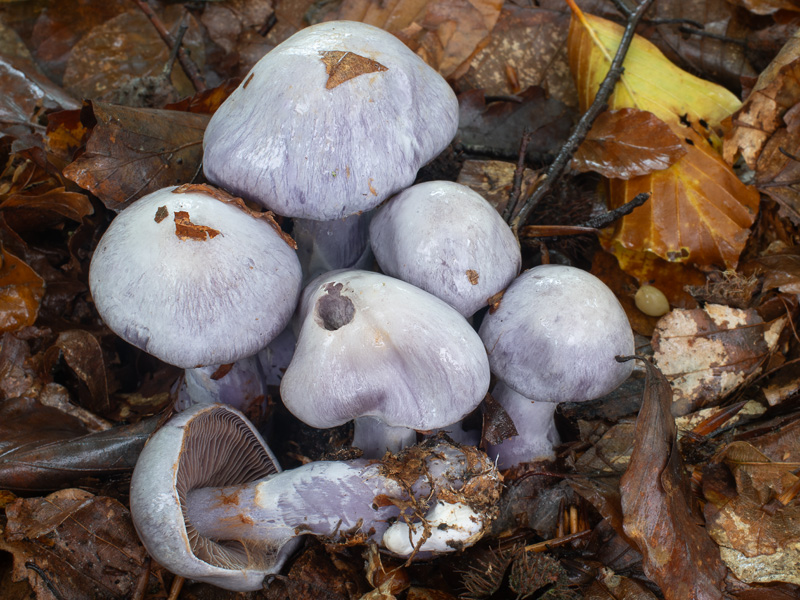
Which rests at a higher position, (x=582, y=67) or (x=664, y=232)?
(x=582, y=67)

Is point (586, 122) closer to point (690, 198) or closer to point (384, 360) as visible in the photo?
point (690, 198)

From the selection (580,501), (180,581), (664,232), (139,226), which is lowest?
(180,581)

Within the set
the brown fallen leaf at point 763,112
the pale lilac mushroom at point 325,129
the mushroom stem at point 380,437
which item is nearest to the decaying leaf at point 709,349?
the brown fallen leaf at point 763,112

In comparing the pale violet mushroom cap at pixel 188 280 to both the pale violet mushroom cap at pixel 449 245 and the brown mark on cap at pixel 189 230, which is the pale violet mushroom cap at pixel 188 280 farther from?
the pale violet mushroom cap at pixel 449 245

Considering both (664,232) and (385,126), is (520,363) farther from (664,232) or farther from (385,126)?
(664,232)

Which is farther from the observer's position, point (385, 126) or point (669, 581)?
point (385, 126)

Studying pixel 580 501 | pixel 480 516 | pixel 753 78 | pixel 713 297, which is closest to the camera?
pixel 480 516

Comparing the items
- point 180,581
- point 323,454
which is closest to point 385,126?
point 323,454

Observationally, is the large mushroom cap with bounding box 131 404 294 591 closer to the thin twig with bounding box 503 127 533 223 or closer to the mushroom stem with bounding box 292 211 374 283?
the mushroom stem with bounding box 292 211 374 283
